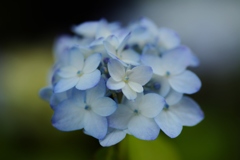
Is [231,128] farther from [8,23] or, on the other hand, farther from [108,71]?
[8,23]

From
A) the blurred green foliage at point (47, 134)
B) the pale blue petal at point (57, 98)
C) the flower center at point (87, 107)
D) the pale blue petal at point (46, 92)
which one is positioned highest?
the flower center at point (87, 107)

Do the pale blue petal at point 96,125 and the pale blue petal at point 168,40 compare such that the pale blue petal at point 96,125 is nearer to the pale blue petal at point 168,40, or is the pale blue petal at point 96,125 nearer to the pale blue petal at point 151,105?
the pale blue petal at point 151,105

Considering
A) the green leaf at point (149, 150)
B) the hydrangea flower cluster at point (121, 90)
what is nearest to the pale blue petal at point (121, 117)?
the hydrangea flower cluster at point (121, 90)

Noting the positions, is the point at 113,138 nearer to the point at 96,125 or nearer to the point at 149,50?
the point at 96,125

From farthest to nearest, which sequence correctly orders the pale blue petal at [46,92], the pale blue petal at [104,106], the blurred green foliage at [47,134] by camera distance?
the blurred green foliage at [47,134]
the pale blue petal at [46,92]
the pale blue petal at [104,106]

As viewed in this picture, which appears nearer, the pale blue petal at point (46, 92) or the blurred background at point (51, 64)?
the pale blue petal at point (46, 92)

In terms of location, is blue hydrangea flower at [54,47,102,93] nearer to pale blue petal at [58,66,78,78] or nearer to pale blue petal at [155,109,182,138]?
pale blue petal at [58,66,78,78]

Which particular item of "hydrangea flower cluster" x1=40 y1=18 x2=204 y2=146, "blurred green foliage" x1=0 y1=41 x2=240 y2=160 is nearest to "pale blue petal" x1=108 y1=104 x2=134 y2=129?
"hydrangea flower cluster" x1=40 y1=18 x2=204 y2=146
